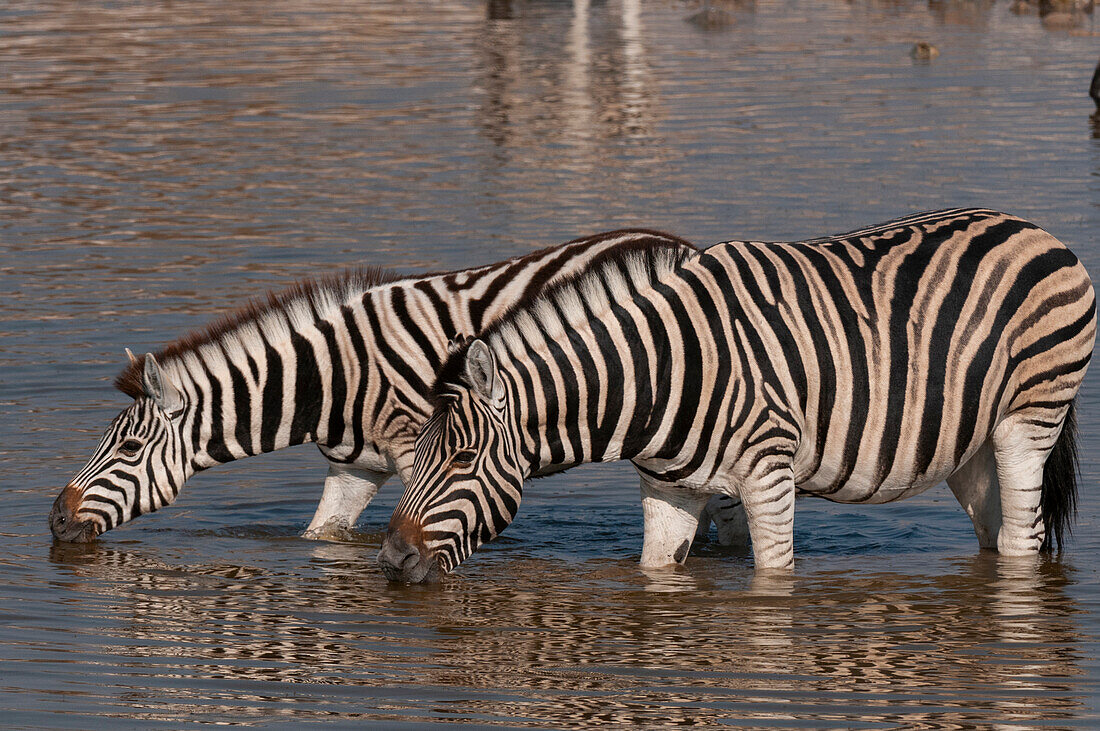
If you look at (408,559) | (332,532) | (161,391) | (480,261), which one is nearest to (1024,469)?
(408,559)

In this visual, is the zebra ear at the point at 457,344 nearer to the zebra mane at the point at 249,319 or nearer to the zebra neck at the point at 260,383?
the zebra neck at the point at 260,383

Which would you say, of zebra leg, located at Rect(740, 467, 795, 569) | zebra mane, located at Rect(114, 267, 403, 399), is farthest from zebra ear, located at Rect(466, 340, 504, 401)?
zebra mane, located at Rect(114, 267, 403, 399)

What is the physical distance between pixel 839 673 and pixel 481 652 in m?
1.61

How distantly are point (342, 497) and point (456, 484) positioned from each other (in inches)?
91.8

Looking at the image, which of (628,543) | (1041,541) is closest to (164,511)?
(628,543)

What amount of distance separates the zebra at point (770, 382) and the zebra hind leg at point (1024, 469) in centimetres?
1

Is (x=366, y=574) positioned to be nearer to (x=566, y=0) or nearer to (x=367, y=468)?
(x=367, y=468)

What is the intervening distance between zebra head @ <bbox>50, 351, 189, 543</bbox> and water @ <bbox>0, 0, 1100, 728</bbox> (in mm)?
281

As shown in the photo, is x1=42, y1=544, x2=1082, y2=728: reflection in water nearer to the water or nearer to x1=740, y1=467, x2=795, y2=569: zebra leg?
the water

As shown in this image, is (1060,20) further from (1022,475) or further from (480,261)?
(1022,475)

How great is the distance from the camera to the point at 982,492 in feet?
28.7

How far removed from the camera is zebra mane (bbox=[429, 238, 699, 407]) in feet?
24.2

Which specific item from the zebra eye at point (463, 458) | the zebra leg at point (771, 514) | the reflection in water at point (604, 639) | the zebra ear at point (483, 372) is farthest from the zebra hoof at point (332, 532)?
the zebra leg at point (771, 514)

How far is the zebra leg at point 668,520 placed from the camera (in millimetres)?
8031
